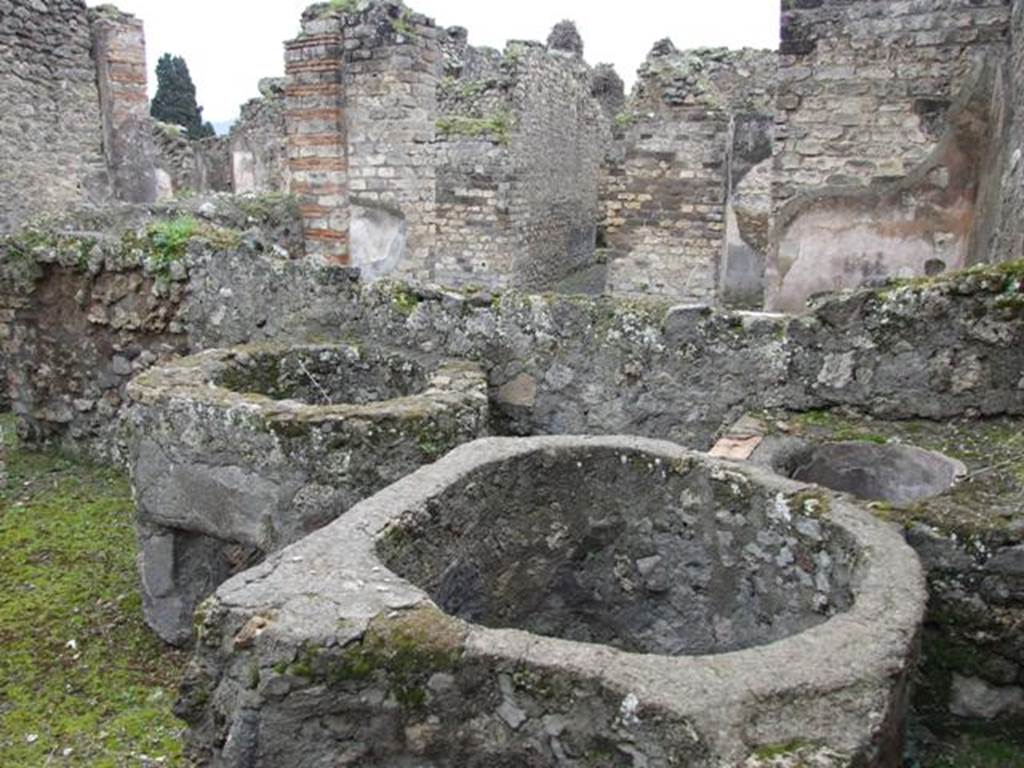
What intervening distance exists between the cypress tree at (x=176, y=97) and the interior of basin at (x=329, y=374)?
2980 centimetres

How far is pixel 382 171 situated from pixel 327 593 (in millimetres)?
7063

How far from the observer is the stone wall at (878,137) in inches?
257

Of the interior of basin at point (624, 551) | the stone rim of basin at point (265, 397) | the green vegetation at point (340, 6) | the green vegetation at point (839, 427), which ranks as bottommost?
the interior of basin at point (624, 551)

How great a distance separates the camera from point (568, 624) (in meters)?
3.56

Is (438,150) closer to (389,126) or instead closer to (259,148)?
(389,126)

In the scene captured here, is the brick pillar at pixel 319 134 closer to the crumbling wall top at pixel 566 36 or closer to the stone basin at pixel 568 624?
the stone basin at pixel 568 624

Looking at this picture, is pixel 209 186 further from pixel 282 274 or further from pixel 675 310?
pixel 675 310

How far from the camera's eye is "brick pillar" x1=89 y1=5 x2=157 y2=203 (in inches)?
467

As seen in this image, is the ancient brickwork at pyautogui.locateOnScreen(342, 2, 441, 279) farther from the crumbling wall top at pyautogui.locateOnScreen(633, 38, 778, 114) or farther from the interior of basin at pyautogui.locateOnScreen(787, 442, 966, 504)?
the interior of basin at pyautogui.locateOnScreen(787, 442, 966, 504)

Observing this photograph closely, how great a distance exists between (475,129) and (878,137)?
Answer: 5.77 m

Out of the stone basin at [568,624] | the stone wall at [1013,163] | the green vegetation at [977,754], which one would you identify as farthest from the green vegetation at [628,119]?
the green vegetation at [977,754]

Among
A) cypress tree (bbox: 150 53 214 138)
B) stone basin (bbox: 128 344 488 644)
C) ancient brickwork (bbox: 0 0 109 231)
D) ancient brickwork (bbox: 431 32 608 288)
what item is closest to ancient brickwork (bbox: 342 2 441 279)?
ancient brickwork (bbox: 431 32 608 288)

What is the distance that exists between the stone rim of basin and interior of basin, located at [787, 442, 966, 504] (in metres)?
1.71

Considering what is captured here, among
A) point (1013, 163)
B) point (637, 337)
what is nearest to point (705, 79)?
point (1013, 163)
